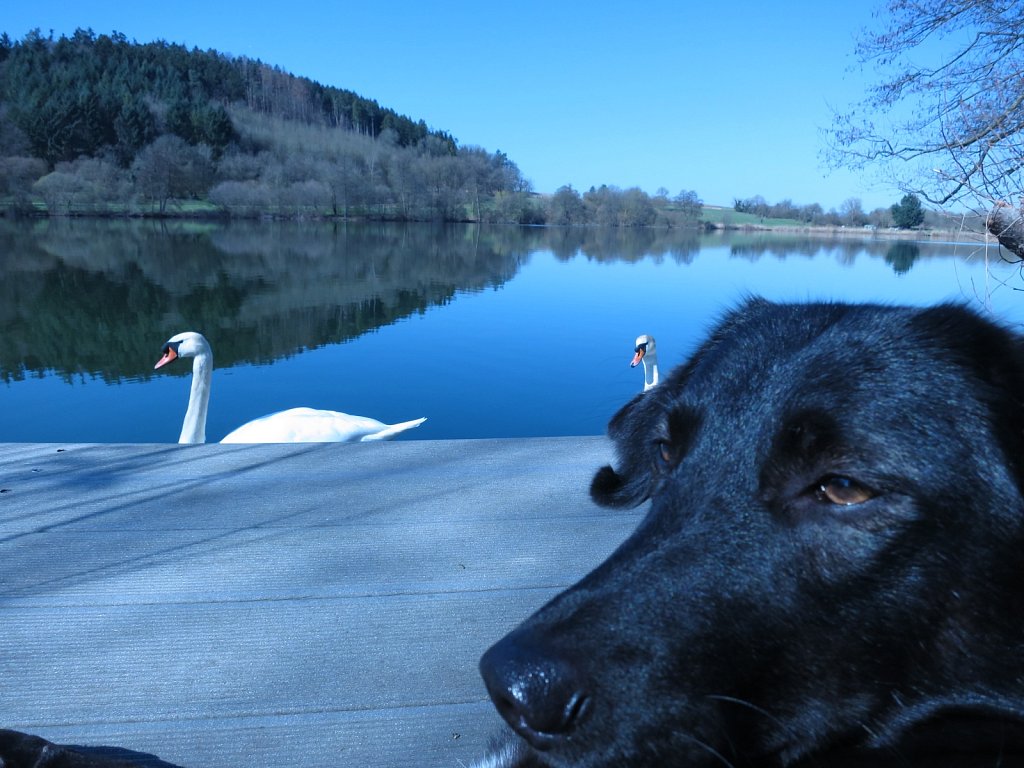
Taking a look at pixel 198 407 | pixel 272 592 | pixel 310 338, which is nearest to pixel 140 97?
pixel 310 338

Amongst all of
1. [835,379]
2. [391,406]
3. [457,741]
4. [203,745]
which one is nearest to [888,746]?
[835,379]

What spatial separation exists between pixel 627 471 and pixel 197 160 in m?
91.6

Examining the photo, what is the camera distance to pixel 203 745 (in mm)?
1642

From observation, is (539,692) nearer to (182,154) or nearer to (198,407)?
(198,407)

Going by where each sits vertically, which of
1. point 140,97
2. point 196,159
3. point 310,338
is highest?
point 140,97

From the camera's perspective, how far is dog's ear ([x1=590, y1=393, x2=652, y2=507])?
6.58 ft

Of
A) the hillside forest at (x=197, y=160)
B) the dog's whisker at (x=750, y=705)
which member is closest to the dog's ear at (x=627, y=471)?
the dog's whisker at (x=750, y=705)

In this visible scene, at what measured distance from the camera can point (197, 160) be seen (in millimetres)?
80375

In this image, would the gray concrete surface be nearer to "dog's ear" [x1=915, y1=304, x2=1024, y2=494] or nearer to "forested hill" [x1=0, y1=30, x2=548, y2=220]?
"dog's ear" [x1=915, y1=304, x2=1024, y2=494]

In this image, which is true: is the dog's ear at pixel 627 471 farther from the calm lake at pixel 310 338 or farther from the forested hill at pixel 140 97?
the forested hill at pixel 140 97

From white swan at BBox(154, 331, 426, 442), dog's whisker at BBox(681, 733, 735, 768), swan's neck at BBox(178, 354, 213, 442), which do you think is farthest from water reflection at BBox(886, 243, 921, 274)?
dog's whisker at BBox(681, 733, 735, 768)

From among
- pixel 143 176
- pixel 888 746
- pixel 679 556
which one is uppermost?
pixel 143 176

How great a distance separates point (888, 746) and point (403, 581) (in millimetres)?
1683

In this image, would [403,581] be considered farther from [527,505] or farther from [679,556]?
[679,556]
